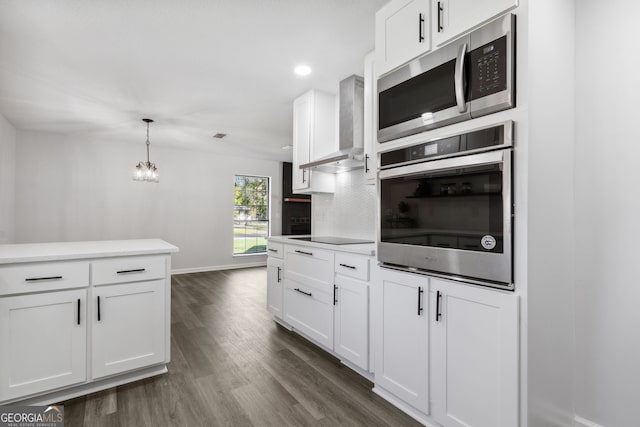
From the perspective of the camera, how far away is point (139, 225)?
582 cm

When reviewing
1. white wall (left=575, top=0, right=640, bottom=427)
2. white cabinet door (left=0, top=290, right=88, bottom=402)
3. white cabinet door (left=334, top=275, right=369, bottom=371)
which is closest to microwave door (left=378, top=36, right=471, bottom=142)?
white wall (left=575, top=0, right=640, bottom=427)

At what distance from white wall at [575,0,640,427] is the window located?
592 centimetres

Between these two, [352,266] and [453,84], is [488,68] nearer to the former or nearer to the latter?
[453,84]

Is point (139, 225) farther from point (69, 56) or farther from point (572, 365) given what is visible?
point (572, 365)

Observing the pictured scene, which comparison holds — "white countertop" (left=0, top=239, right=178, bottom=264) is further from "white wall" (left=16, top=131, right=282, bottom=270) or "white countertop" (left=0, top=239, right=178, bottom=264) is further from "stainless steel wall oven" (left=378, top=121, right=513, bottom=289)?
"white wall" (left=16, top=131, right=282, bottom=270)

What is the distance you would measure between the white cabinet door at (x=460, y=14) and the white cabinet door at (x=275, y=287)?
2382 millimetres

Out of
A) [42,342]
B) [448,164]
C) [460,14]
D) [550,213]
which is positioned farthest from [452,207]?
[42,342]

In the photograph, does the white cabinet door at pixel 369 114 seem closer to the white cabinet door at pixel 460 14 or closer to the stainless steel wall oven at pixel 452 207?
A: the stainless steel wall oven at pixel 452 207

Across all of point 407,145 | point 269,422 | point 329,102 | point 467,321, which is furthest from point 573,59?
point 269,422

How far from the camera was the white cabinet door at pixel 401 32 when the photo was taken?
1.74 meters

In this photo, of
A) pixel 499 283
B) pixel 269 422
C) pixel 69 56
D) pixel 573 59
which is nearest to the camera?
pixel 499 283

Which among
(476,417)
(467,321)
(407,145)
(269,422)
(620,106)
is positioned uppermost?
(620,106)

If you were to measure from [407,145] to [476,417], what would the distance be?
54.9 inches

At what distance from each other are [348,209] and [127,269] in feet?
6.87
